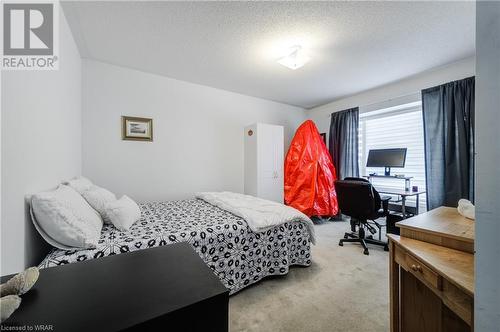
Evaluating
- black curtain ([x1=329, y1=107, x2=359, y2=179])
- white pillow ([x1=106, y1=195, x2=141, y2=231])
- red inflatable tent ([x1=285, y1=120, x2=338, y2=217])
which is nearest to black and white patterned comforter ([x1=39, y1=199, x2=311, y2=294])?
white pillow ([x1=106, y1=195, x2=141, y2=231])

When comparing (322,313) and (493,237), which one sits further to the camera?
(322,313)

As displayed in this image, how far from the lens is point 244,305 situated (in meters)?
1.63

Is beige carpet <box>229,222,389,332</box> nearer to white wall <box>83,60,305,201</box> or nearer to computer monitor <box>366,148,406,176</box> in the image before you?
computer monitor <box>366,148,406,176</box>

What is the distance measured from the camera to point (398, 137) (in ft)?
11.3

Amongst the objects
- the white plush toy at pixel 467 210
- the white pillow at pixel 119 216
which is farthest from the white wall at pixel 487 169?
the white pillow at pixel 119 216

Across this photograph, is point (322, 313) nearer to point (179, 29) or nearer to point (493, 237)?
point (493, 237)

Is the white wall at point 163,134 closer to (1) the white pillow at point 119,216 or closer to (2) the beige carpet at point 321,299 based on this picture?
(1) the white pillow at point 119,216

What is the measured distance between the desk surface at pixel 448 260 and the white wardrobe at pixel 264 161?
8.62 feet

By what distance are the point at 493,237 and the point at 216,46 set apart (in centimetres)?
256

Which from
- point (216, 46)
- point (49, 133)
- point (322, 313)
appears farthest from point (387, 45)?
point (49, 133)

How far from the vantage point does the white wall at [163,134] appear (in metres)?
2.66

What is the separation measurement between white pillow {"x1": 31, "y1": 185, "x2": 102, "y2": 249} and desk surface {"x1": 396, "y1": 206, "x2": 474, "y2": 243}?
6.21 feet

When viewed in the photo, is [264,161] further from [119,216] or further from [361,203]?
[119,216]

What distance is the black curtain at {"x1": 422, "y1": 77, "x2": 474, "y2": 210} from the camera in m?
2.53
